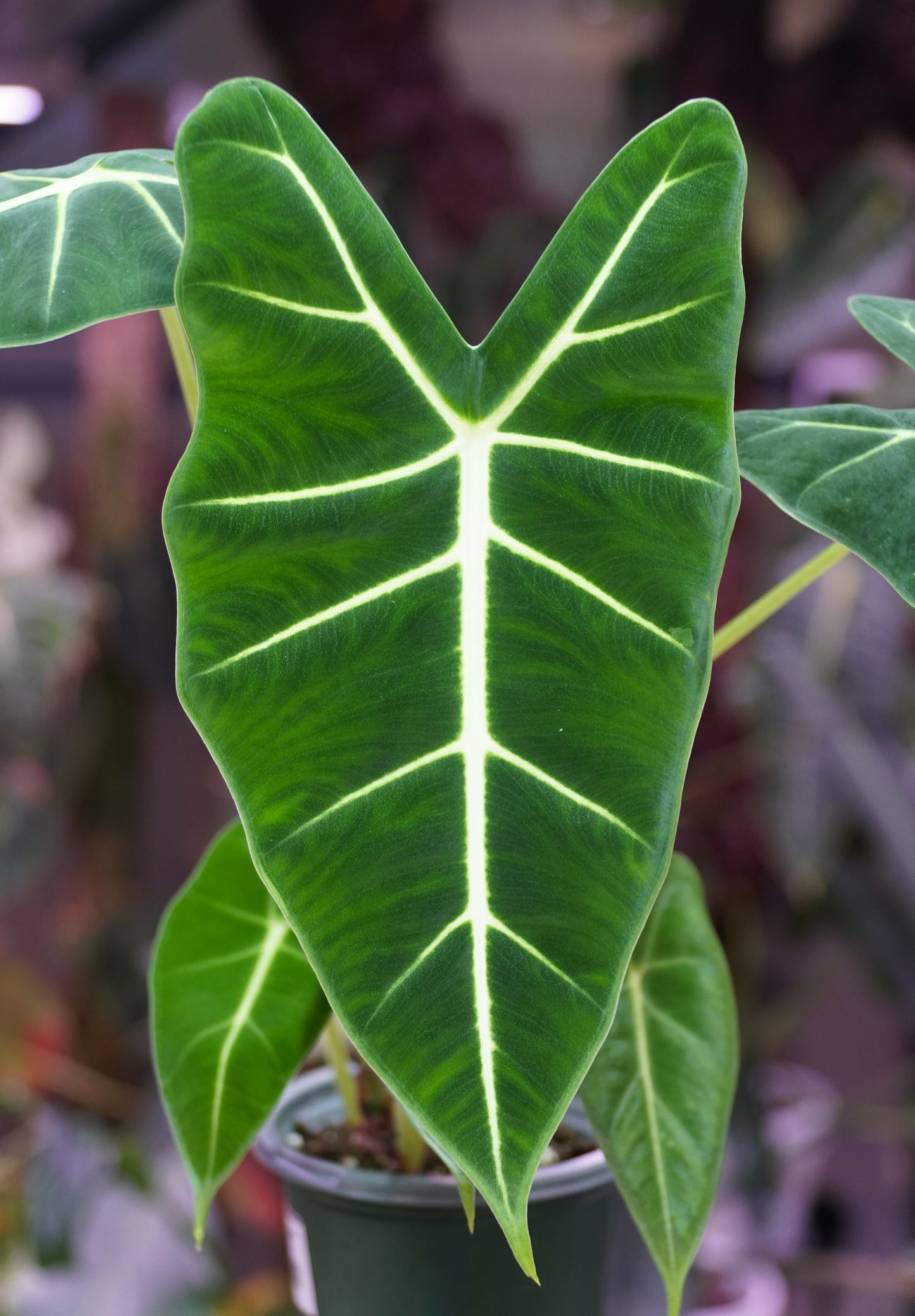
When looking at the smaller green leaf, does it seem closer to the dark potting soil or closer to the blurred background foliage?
the dark potting soil

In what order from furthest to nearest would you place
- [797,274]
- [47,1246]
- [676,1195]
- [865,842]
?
[865,842] → [797,274] → [47,1246] → [676,1195]

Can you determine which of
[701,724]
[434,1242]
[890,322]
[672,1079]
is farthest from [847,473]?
[701,724]

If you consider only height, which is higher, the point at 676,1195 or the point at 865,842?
the point at 676,1195

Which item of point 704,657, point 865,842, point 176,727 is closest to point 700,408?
point 704,657

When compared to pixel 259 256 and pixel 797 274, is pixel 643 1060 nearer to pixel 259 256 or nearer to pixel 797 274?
pixel 259 256

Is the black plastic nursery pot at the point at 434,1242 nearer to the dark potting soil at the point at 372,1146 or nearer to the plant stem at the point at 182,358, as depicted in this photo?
the dark potting soil at the point at 372,1146

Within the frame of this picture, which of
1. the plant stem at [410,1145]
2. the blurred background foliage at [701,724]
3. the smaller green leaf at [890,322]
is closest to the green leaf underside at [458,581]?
the smaller green leaf at [890,322]

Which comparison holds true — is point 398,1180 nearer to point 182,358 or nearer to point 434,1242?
point 434,1242
